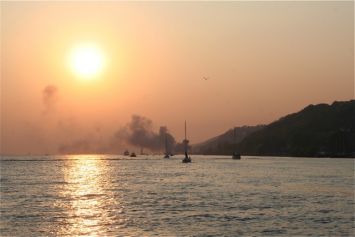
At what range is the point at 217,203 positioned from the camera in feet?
220

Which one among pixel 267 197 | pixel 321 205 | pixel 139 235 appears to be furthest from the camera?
pixel 267 197

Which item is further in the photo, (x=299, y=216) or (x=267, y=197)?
(x=267, y=197)

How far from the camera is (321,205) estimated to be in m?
65.5

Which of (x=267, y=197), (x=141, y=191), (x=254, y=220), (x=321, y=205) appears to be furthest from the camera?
(x=141, y=191)

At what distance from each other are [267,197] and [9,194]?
37.9 m

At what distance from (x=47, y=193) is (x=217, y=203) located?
101ft

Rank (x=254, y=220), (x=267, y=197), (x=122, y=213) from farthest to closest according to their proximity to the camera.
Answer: (x=267, y=197), (x=122, y=213), (x=254, y=220)

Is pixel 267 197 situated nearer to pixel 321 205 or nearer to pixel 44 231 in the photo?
pixel 321 205

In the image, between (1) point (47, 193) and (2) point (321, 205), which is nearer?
(2) point (321, 205)

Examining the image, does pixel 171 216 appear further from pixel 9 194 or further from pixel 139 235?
pixel 9 194

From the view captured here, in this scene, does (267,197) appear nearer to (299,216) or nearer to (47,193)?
(299,216)

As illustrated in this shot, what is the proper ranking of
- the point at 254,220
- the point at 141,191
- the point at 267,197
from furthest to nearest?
the point at 141,191, the point at 267,197, the point at 254,220

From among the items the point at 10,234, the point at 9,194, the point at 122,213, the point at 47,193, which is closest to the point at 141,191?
the point at 47,193

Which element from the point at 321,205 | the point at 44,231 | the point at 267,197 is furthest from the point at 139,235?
the point at 267,197
